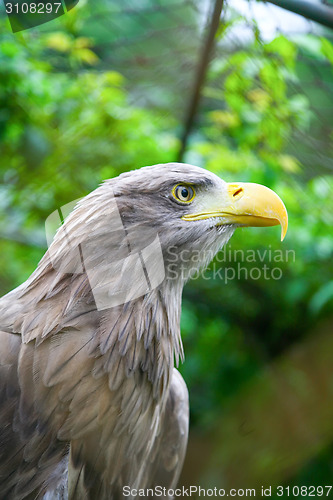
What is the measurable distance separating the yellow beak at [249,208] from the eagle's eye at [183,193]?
1.8 inches

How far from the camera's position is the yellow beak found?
4.38 feet

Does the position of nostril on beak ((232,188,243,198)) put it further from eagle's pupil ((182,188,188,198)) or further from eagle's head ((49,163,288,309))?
eagle's pupil ((182,188,188,198))

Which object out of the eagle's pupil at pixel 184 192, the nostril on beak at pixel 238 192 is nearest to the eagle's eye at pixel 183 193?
the eagle's pupil at pixel 184 192

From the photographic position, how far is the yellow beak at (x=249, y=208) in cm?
134

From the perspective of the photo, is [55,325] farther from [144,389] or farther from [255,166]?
[255,166]

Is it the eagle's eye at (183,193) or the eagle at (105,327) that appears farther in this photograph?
the eagle's eye at (183,193)

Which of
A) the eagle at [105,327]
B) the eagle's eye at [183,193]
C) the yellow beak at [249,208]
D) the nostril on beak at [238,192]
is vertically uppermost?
the eagle's eye at [183,193]

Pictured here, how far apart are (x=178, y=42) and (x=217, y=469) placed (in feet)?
5.48

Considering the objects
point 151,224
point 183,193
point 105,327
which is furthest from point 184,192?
point 105,327

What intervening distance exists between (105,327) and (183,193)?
400mm

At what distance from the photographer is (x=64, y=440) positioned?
4.04 ft

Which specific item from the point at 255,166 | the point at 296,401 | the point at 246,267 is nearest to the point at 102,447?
the point at 296,401

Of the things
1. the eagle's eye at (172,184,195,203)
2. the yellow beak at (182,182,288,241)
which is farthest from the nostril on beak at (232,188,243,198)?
the eagle's eye at (172,184,195,203)

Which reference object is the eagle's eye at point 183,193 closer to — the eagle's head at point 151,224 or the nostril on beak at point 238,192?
the eagle's head at point 151,224
